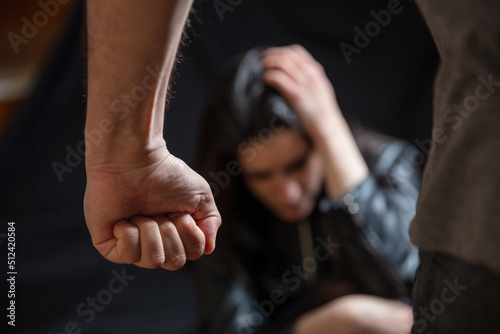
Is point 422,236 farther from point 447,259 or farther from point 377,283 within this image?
point 377,283

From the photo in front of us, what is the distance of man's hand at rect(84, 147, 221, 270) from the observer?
29 cm

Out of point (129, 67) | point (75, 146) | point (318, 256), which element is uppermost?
point (129, 67)

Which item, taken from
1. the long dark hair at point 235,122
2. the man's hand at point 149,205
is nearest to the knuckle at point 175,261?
the man's hand at point 149,205

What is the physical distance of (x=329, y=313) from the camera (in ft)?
2.59

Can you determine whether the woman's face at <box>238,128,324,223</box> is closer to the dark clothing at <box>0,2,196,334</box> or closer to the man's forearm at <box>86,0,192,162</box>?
the dark clothing at <box>0,2,196,334</box>

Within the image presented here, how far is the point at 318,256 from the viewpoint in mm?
902

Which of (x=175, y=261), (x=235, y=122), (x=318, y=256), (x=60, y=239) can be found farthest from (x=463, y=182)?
(x=60, y=239)

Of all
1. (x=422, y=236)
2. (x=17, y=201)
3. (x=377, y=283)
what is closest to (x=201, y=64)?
(x=17, y=201)

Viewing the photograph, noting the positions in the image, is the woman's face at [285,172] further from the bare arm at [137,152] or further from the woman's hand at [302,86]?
the bare arm at [137,152]

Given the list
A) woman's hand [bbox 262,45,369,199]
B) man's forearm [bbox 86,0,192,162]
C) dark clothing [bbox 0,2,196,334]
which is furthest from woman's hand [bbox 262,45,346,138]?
man's forearm [bbox 86,0,192,162]

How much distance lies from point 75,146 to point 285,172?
401 millimetres

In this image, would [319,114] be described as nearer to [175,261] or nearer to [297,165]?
[297,165]

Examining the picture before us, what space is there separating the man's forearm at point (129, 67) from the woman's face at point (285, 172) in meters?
0.50

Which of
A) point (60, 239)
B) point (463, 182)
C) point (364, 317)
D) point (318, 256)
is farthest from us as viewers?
point (60, 239)
